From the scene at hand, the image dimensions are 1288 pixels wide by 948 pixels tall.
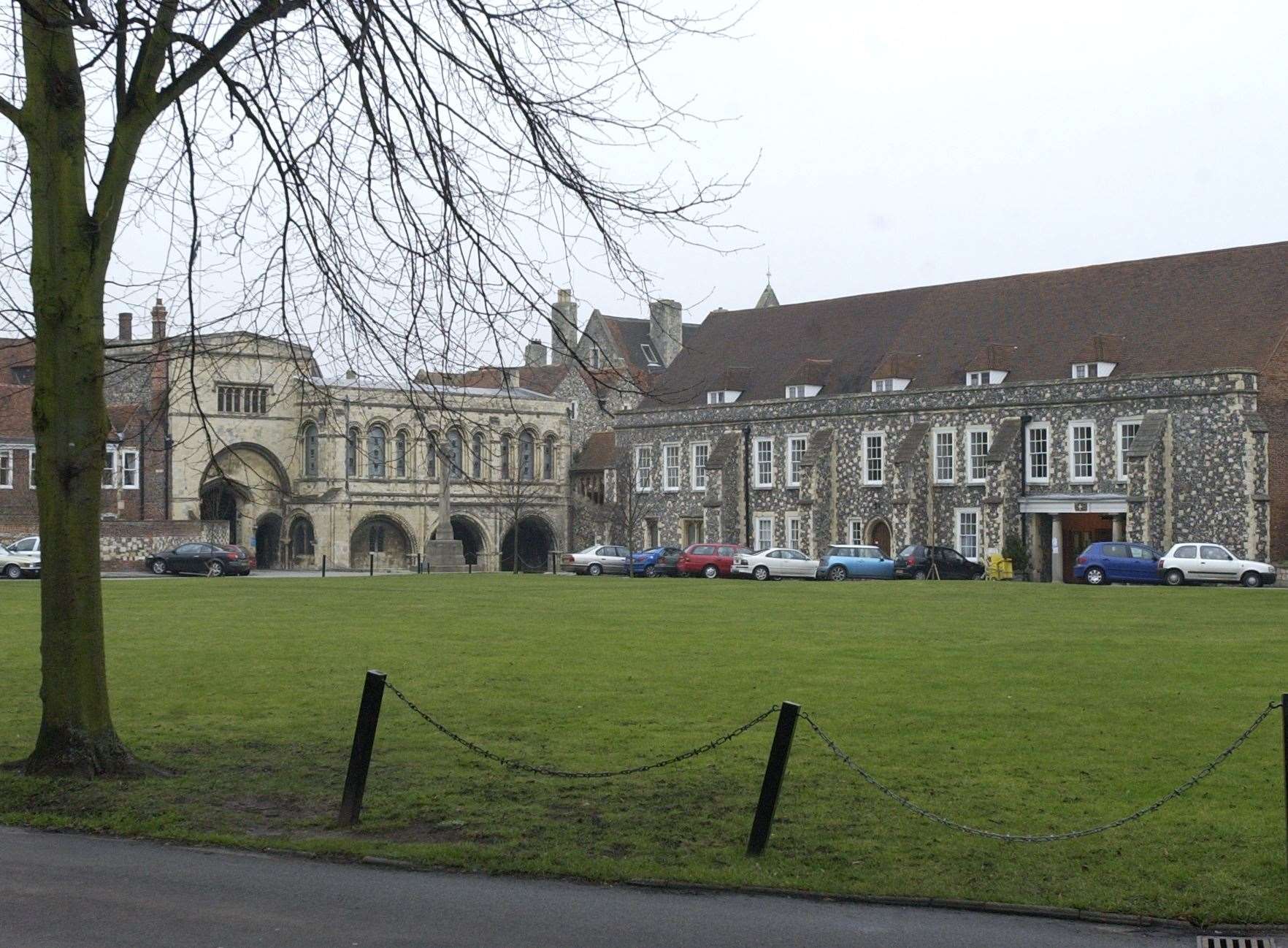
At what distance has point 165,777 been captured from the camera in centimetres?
1262

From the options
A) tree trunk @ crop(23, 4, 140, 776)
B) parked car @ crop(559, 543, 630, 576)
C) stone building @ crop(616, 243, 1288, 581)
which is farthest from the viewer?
parked car @ crop(559, 543, 630, 576)

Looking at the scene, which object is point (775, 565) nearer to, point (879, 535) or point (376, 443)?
point (879, 535)

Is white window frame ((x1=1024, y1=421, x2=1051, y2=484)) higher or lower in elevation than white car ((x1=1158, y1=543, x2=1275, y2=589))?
higher

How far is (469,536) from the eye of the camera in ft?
265

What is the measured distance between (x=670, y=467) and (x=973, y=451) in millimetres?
16771

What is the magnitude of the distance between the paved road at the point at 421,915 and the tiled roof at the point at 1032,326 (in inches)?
1659

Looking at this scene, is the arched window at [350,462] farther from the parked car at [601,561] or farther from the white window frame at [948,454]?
the white window frame at [948,454]

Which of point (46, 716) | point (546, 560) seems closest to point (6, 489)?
point (546, 560)

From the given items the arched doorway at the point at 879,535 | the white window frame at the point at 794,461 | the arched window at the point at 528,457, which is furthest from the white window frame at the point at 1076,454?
the arched window at the point at 528,457

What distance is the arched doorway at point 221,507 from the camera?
241 feet

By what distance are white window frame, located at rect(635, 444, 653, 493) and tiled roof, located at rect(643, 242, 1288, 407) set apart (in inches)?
98.3

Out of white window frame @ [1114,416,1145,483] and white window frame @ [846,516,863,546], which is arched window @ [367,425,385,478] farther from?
white window frame @ [1114,416,1145,483]

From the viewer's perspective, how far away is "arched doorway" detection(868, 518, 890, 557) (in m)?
66.1

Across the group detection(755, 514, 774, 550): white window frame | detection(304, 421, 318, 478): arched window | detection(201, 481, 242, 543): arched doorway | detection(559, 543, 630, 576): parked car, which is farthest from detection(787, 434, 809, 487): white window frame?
detection(201, 481, 242, 543): arched doorway
